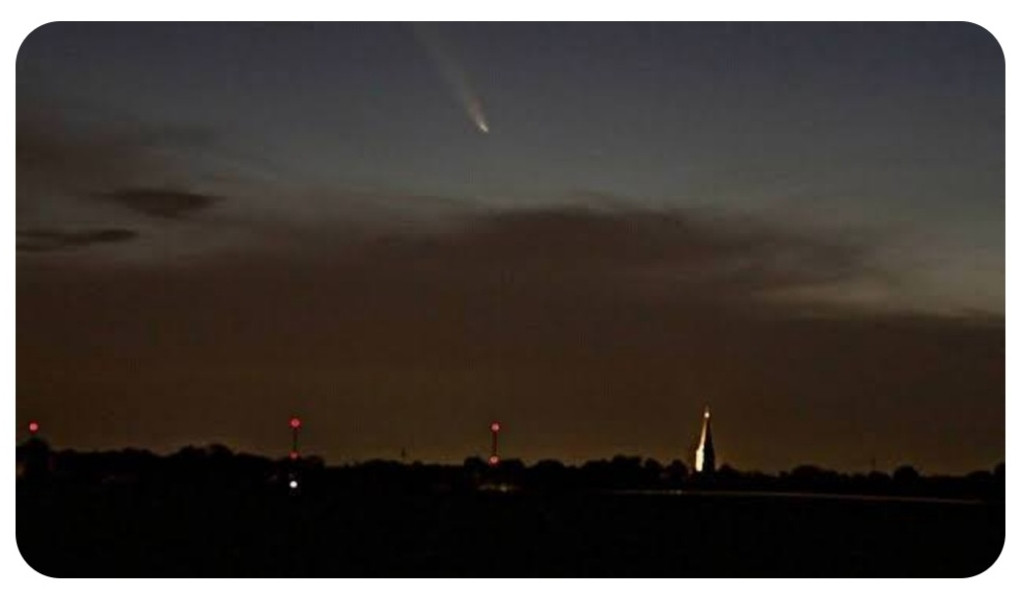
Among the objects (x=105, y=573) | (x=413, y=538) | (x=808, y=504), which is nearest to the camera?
(x=105, y=573)

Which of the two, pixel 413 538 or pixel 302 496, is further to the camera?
pixel 302 496

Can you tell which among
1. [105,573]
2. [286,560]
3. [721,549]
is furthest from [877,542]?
[105,573]

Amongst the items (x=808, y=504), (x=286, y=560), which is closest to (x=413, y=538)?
(x=286, y=560)
